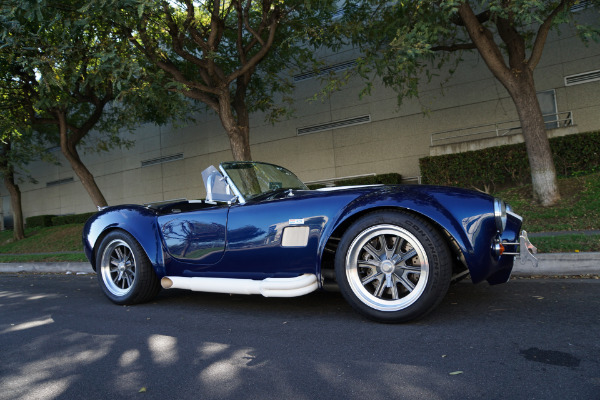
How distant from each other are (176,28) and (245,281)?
765 cm

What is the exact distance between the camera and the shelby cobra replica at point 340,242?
2.90 meters

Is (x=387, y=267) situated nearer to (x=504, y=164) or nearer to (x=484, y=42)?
(x=484, y=42)

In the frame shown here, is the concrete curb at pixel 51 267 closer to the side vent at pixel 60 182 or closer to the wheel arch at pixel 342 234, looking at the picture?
the wheel arch at pixel 342 234

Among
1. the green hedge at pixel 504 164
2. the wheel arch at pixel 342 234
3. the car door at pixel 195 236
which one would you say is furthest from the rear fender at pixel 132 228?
the green hedge at pixel 504 164

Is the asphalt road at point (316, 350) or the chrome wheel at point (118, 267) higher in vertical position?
the chrome wheel at point (118, 267)

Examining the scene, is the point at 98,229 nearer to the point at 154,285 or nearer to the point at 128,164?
the point at 154,285

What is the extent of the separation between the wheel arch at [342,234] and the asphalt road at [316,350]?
14.3 inches

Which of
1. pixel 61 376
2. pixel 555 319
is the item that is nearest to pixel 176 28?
pixel 61 376

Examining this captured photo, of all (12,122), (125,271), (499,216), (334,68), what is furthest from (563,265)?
(12,122)

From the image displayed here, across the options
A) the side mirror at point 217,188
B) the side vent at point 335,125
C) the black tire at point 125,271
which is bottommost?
the black tire at point 125,271

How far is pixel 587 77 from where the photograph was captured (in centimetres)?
1204

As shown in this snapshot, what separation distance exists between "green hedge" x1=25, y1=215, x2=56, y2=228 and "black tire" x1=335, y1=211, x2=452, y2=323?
2444 centimetres

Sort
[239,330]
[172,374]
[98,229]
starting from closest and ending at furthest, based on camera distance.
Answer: [172,374] → [239,330] → [98,229]

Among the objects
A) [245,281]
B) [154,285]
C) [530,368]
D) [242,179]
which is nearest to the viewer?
[530,368]
